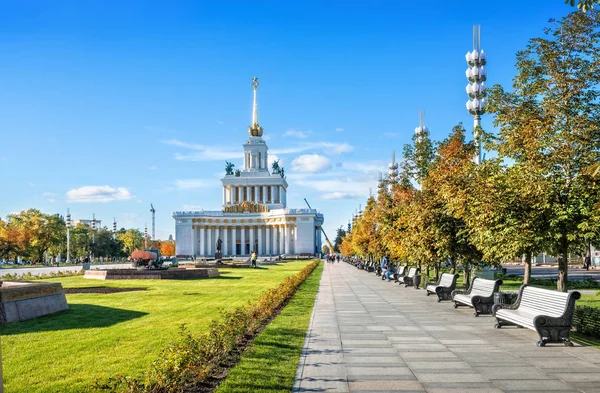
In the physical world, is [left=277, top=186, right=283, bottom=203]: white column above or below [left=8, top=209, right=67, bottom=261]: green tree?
above

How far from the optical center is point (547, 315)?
1101 cm

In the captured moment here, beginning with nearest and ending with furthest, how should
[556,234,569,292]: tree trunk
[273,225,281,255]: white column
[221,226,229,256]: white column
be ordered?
1. [556,234,569,292]: tree trunk
2. [273,225,281,255]: white column
3. [221,226,229,256]: white column

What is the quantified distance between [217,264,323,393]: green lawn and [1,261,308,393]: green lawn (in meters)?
1.63

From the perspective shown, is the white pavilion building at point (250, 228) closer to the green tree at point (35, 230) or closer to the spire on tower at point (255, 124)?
the spire on tower at point (255, 124)

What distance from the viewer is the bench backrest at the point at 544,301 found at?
10889 millimetres

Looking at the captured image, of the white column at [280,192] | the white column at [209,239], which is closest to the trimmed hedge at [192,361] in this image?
the white column at [209,239]

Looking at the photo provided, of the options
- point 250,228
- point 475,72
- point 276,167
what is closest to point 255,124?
point 276,167

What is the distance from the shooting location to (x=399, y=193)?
2648 cm

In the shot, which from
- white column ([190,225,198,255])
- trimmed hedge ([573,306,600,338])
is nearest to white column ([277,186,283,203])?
white column ([190,225,198,255])

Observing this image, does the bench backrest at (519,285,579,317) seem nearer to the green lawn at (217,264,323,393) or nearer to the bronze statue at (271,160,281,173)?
the green lawn at (217,264,323,393)

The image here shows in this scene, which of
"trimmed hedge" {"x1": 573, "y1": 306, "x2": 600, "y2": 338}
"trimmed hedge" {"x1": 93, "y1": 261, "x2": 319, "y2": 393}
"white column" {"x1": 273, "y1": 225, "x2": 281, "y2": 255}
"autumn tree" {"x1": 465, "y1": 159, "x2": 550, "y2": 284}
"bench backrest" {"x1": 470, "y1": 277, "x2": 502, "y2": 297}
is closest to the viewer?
"trimmed hedge" {"x1": 93, "y1": 261, "x2": 319, "y2": 393}

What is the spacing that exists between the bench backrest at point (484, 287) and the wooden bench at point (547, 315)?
2304 mm

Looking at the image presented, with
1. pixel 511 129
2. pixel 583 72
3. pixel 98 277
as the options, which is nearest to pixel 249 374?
pixel 511 129

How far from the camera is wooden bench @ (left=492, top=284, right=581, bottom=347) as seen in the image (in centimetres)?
1078
